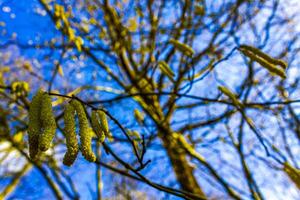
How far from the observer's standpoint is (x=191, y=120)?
3914 millimetres

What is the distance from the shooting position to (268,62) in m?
1.42

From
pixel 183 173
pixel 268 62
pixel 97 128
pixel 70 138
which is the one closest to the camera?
pixel 70 138

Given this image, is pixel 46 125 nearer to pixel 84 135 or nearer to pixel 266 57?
pixel 84 135

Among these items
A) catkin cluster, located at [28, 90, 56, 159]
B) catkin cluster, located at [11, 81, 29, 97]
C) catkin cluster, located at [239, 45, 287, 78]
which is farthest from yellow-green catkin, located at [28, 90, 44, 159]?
catkin cluster, located at [11, 81, 29, 97]

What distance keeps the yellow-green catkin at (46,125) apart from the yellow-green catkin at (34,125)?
0.01m

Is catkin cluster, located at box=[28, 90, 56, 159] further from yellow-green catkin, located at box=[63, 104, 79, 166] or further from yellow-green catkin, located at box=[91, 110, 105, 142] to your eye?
yellow-green catkin, located at box=[91, 110, 105, 142]

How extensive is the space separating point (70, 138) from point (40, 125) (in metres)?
0.08

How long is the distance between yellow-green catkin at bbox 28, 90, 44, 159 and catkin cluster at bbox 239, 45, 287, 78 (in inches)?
36.2

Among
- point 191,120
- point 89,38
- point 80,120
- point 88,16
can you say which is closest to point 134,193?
point 191,120

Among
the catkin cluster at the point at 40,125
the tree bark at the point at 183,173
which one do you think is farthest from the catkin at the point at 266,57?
the tree bark at the point at 183,173

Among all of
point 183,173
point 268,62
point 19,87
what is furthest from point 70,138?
point 183,173

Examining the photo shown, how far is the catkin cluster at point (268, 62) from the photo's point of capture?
1.37 m

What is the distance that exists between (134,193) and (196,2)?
88.1 inches

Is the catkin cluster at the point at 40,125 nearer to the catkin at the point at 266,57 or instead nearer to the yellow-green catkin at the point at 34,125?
the yellow-green catkin at the point at 34,125
